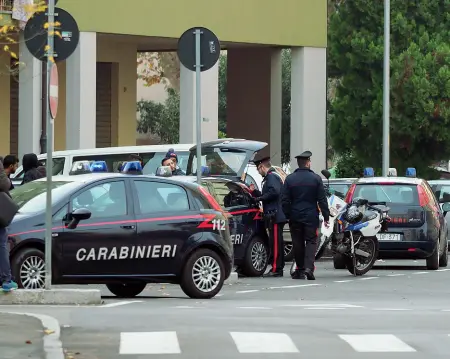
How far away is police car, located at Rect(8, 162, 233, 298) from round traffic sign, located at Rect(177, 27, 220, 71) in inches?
148

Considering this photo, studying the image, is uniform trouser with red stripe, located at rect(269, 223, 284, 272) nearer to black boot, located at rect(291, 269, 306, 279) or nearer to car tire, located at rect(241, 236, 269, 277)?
car tire, located at rect(241, 236, 269, 277)

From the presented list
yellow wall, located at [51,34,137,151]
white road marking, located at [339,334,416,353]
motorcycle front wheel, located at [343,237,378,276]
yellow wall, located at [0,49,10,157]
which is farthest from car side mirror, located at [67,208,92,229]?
yellow wall, located at [51,34,137,151]

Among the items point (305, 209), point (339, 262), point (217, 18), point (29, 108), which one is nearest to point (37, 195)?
point (305, 209)

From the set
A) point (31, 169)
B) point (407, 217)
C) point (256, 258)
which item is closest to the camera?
point (31, 169)

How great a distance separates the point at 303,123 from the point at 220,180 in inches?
757

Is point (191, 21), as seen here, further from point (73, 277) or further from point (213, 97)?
point (73, 277)

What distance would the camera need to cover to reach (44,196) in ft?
59.6

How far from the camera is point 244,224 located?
23.5 metres

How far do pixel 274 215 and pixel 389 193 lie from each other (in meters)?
3.83

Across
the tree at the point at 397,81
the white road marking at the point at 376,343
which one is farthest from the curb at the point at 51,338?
the tree at the point at 397,81

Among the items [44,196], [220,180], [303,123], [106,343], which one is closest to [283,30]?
[303,123]

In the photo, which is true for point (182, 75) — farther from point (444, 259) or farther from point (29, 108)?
point (444, 259)

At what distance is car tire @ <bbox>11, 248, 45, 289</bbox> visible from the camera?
17.5 meters

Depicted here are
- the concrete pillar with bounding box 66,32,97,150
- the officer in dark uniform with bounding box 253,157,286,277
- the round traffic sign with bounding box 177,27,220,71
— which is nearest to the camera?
the round traffic sign with bounding box 177,27,220,71
